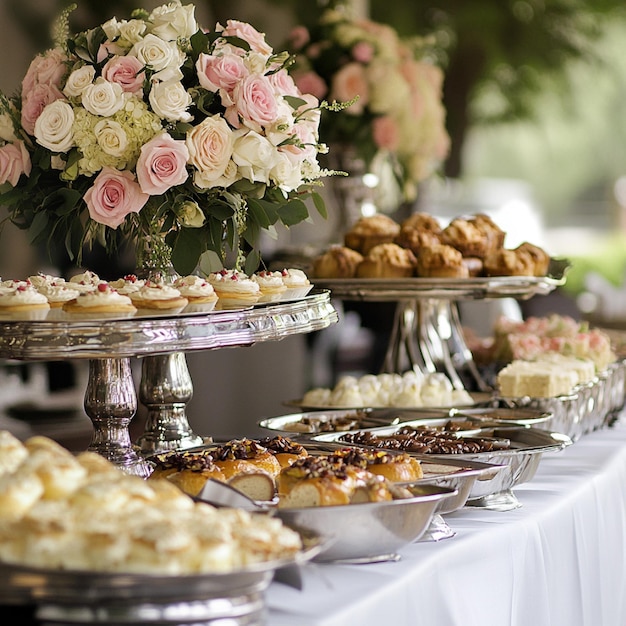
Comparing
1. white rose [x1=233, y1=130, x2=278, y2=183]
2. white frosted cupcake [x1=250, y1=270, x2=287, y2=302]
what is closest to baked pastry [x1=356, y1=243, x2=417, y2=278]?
white frosted cupcake [x1=250, y1=270, x2=287, y2=302]

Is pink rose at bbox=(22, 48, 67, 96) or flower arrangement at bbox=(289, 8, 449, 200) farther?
flower arrangement at bbox=(289, 8, 449, 200)

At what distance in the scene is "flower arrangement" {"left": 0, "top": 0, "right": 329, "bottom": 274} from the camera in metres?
1.82

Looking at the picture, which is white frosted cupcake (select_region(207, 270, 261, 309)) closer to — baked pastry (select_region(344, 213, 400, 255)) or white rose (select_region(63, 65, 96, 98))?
white rose (select_region(63, 65, 96, 98))

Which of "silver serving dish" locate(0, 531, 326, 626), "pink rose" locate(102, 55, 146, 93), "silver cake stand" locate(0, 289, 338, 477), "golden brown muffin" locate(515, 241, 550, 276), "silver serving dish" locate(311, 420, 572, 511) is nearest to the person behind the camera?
"silver serving dish" locate(0, 531, 326, 626)

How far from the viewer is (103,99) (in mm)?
1807

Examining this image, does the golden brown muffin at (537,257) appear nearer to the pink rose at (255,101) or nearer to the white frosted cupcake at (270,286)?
the white frosted cupcake at (270,286)

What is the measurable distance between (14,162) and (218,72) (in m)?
0.37

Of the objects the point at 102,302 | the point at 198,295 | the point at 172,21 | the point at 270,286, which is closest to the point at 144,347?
the point at 102,302

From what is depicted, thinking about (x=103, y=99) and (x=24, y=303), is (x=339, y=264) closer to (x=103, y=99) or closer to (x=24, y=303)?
(x=103, y=99)

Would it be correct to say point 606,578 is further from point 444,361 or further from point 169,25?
point 169,25

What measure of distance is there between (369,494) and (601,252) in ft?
41.2

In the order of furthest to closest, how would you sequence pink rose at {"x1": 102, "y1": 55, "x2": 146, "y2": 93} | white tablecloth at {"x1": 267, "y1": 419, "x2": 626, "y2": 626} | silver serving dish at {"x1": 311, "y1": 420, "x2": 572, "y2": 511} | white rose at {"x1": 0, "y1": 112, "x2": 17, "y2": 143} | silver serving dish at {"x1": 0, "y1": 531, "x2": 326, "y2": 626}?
white rose at {"x1": 0, "y1": 112, "x2": 17, "y2": 143}
pink rose at {"x1": 102, "y1": 55, "x2": 146, "y2": 93}
silver serving dish at {"x1": 311, "y1": 420, "x2": 572, "y2": 511}
white tablecloth at {"x1": 267, "y1": 419, "x2": 626, "y2": 626}
silver serving dish at {"x1": 0, "y1": 531, "x2": 326, "y2": 626}

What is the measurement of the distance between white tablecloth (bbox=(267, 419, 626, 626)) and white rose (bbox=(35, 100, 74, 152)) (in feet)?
2.71

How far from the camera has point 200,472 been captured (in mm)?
1501
